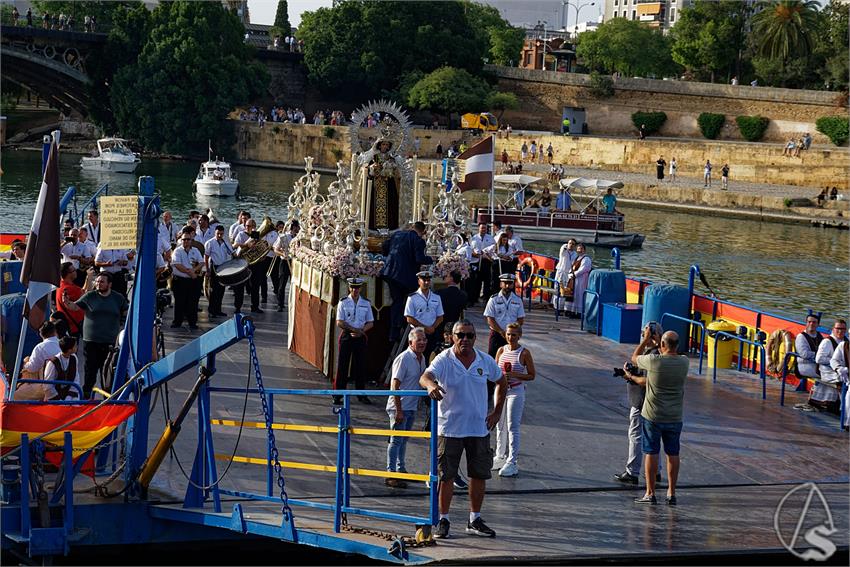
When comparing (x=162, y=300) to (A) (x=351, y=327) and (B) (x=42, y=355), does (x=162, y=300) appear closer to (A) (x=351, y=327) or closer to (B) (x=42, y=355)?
(A) (x=351, y=327)

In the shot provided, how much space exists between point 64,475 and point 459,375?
3.34 m

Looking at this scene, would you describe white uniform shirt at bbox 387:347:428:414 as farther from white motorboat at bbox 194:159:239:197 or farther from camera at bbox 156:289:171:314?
white motorboat at bbox 194:159:239:197

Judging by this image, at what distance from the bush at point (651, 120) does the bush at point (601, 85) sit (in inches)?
137

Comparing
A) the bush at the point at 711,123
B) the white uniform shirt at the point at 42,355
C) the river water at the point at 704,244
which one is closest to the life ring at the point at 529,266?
the river water at the point at 704,244

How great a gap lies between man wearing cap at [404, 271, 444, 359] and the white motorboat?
4451 centimetres

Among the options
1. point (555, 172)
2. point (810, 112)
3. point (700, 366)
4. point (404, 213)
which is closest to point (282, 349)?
point (404, 213)

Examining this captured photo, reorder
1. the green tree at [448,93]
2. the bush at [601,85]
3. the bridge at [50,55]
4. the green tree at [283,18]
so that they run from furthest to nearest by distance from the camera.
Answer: the green tree at [283,18], the bush at [601,85], the bridge at [50,55], the green tree at [448,93]

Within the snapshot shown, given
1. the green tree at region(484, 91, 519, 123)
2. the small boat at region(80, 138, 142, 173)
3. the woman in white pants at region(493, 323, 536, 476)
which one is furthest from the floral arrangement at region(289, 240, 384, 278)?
the green tree at region(484, 91, 519, 123)

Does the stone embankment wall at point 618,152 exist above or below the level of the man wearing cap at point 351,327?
above

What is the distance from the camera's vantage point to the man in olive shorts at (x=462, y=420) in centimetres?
943

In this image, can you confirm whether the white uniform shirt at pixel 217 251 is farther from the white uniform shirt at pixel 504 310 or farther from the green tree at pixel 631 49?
the green tree at pixel 631 49

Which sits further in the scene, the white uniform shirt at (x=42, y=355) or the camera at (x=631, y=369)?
the white uniform shirt at (x=42, y=355)

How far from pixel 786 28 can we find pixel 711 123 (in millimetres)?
6982

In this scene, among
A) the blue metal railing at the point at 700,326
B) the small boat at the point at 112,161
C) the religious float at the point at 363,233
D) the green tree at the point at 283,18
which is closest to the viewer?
the religious float at the point at 363,233
